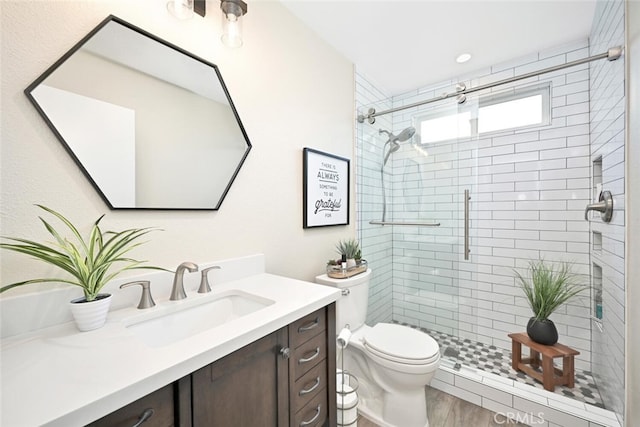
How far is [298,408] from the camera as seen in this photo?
982 mm

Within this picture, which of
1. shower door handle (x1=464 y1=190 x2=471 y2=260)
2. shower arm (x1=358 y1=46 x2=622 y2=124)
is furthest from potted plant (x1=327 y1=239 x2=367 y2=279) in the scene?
shower arm (x1=358 y1=46 x2=622 y2=124)

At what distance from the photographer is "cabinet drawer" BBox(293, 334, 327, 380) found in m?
0.97

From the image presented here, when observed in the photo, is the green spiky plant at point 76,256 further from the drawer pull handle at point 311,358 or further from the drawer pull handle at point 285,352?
the drawer pull handle at point 311,358

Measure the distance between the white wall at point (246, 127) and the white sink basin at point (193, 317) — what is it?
0.69 feet

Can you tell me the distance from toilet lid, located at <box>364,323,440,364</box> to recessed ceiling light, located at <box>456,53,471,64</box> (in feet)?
7.21

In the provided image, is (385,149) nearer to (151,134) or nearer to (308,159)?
(308,159)

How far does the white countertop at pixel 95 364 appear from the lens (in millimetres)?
464

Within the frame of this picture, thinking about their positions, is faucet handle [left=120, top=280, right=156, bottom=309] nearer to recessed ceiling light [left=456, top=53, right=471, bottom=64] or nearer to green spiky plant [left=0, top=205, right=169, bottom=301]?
green spiky plant [left=0, top=205, right=169, bottom=301]

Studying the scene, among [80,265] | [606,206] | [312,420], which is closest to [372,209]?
[606,206]

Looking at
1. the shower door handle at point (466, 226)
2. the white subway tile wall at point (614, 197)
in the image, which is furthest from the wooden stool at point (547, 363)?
the shower door handle at point (466, 226)

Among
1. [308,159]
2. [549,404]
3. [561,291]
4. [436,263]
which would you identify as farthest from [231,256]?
[561,291]

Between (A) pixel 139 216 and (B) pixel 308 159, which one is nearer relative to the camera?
(A) pixel 139 216

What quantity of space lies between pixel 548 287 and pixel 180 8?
2.72m

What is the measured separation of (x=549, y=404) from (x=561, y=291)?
31.0 inches
